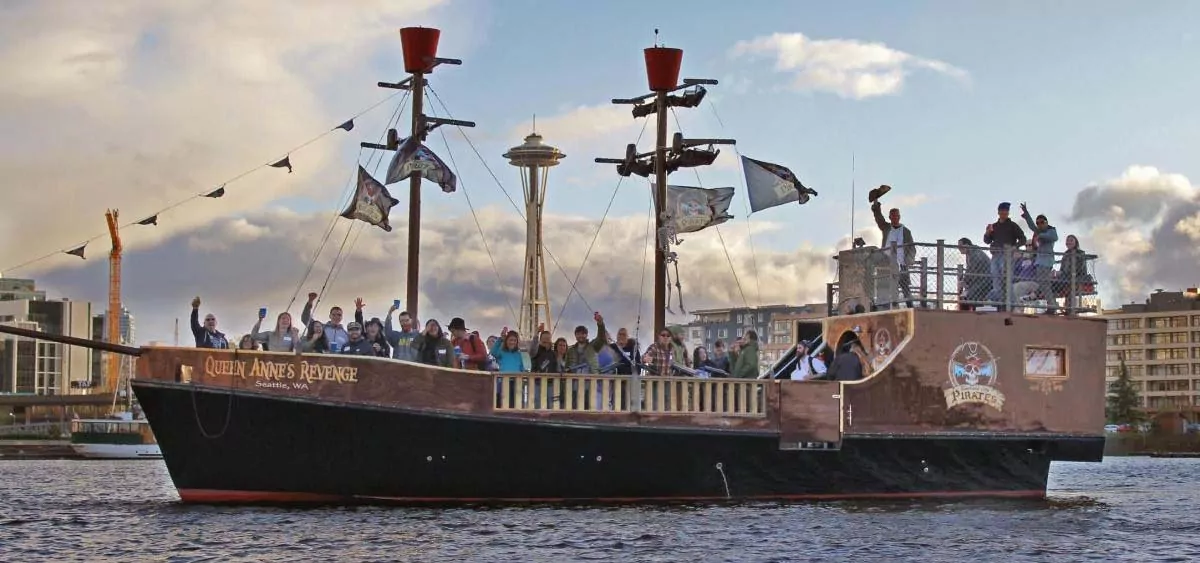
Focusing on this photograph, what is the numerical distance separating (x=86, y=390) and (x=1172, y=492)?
131 m

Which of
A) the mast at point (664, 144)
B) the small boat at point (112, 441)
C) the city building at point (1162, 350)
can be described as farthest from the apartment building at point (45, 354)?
the mast at point (664, 144)

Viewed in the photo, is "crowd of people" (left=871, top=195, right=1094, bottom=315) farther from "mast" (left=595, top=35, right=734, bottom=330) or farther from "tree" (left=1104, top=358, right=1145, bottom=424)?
"tree" (left=1104, top=358, right=1145, bottom=424)

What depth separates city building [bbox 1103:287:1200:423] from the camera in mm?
129375

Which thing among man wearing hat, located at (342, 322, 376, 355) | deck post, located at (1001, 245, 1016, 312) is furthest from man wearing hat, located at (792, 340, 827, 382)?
man wearing hat, located at (342, 322, 376, 355)

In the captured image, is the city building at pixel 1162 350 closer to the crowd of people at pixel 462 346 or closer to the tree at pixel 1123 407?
the tree at pixel 1123 407

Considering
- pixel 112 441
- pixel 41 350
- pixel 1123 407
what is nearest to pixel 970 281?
pixel 112 441

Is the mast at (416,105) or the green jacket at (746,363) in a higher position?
the mast at (416,105)

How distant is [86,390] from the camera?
151250 mm

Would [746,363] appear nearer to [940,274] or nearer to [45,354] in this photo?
[940,274]

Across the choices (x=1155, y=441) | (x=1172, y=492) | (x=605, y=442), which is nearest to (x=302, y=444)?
(x=605, y=442)

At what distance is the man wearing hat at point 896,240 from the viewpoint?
25.4 m

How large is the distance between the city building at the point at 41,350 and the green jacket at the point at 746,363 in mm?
128170

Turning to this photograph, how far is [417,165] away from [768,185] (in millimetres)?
5790

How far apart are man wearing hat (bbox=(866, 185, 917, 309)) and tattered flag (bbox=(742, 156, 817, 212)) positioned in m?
2.20
